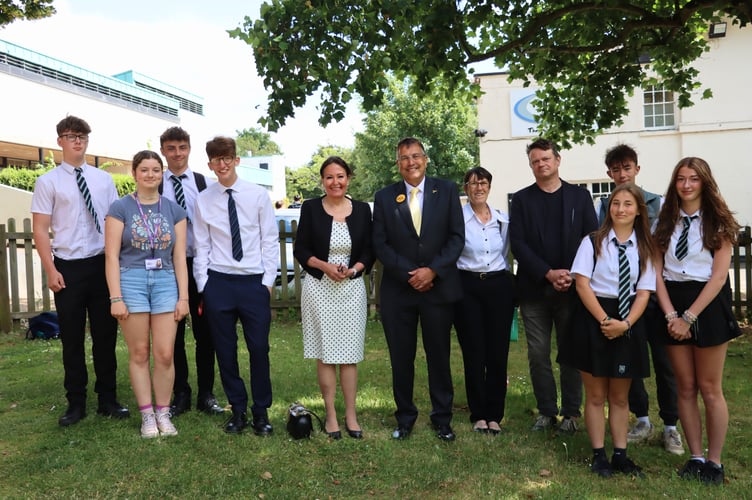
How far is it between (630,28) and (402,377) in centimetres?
555

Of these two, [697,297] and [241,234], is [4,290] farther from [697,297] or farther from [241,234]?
[697,297]

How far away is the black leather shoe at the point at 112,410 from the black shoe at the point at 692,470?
13.7 feet

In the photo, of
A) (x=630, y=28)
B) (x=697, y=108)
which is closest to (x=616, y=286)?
(x=630, y=28)

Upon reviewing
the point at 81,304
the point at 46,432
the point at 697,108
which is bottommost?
the point at 46,432

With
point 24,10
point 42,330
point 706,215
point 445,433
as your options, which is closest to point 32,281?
point 42,330

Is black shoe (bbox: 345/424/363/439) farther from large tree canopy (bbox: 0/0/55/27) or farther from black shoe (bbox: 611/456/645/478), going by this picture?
large tree canopy (bbox: 0/0/55/27)

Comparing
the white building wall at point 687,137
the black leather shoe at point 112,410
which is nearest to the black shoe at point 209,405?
the black leather shoe at point 112,410

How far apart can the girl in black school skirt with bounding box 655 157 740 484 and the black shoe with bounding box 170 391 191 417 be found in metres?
3.83

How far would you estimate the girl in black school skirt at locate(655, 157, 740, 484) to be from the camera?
372 cm

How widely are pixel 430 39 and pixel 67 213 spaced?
4362mm

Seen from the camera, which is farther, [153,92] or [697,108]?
[153,92]

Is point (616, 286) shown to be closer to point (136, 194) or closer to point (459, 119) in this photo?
point (136, 194)

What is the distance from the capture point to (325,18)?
20.9ft

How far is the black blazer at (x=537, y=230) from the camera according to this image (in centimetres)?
454
